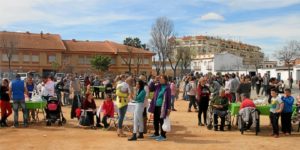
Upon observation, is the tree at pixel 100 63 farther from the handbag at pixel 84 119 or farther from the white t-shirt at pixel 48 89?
the handbag at pixel 84 119

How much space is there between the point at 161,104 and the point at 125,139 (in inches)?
52.9

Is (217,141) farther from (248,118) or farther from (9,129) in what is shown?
(9,129)

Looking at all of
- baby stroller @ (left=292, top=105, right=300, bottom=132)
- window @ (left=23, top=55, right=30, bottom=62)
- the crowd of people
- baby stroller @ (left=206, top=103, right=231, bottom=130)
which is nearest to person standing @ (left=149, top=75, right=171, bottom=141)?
the crowd of people

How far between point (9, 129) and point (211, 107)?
6222mm

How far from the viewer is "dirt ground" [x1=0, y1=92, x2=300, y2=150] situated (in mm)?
10055

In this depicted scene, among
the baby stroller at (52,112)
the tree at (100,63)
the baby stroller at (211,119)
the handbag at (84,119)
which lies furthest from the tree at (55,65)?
the baby stroller at (211,119)

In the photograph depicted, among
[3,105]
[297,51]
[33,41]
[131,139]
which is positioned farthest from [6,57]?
[131,139]

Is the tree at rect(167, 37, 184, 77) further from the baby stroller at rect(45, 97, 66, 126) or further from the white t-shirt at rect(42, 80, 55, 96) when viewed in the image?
the baby stroller at rect(45, 97, 66, 126)

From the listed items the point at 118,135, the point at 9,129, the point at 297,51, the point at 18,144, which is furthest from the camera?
the point at 297,51

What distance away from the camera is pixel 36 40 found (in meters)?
68.1

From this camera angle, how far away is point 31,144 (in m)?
10.3

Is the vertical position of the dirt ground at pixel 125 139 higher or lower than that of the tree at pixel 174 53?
lower

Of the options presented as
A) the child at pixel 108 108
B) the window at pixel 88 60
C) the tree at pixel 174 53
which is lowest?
the child at pixel 108 108

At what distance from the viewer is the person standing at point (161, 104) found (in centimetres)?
1065
